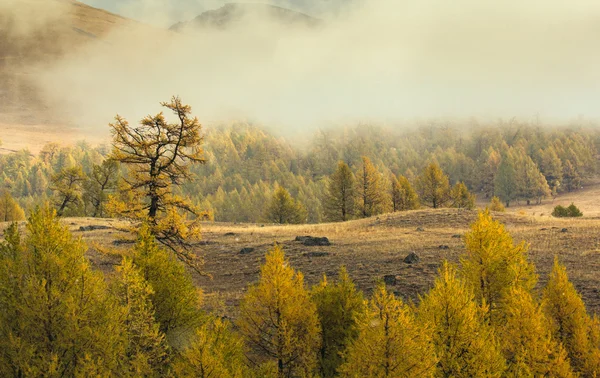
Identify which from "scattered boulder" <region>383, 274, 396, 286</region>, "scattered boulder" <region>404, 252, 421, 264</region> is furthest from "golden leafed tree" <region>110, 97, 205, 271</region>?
"scattered boulder" <region>404, 252, 421, 264</region>

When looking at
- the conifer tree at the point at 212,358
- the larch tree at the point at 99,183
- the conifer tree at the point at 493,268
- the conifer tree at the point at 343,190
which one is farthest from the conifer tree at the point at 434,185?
the conifer tree at the point at 212,358

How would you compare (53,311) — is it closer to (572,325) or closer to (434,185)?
(572,325)

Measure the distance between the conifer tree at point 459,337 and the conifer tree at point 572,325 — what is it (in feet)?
14.0

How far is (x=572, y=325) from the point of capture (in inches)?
738

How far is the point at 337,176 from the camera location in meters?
68.4

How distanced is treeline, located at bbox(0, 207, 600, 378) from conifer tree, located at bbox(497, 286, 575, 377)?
52 millimetres

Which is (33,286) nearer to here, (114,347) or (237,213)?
(114,347)

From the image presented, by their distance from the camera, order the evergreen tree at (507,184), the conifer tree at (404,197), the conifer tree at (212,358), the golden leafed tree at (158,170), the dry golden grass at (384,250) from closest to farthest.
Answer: the conifer tree at (212,358)
the golden leafed tree at (158,170)
the dry golden grass at (384,250)
the conifer tree at (404,197)
the evergreen tree at (507,184)

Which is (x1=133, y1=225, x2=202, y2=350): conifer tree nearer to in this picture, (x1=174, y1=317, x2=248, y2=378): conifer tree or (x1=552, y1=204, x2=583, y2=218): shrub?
(x1=174, y1=317, x2=248, y2=378): conifer tree

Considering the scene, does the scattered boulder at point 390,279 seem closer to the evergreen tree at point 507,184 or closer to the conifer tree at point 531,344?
the conifer tree at point 531,344

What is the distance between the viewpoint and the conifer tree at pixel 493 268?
65.6 feet

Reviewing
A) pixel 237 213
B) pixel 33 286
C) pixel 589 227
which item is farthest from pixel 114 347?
pixel 237 213

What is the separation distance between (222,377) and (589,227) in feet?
125

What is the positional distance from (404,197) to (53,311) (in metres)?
68.1
